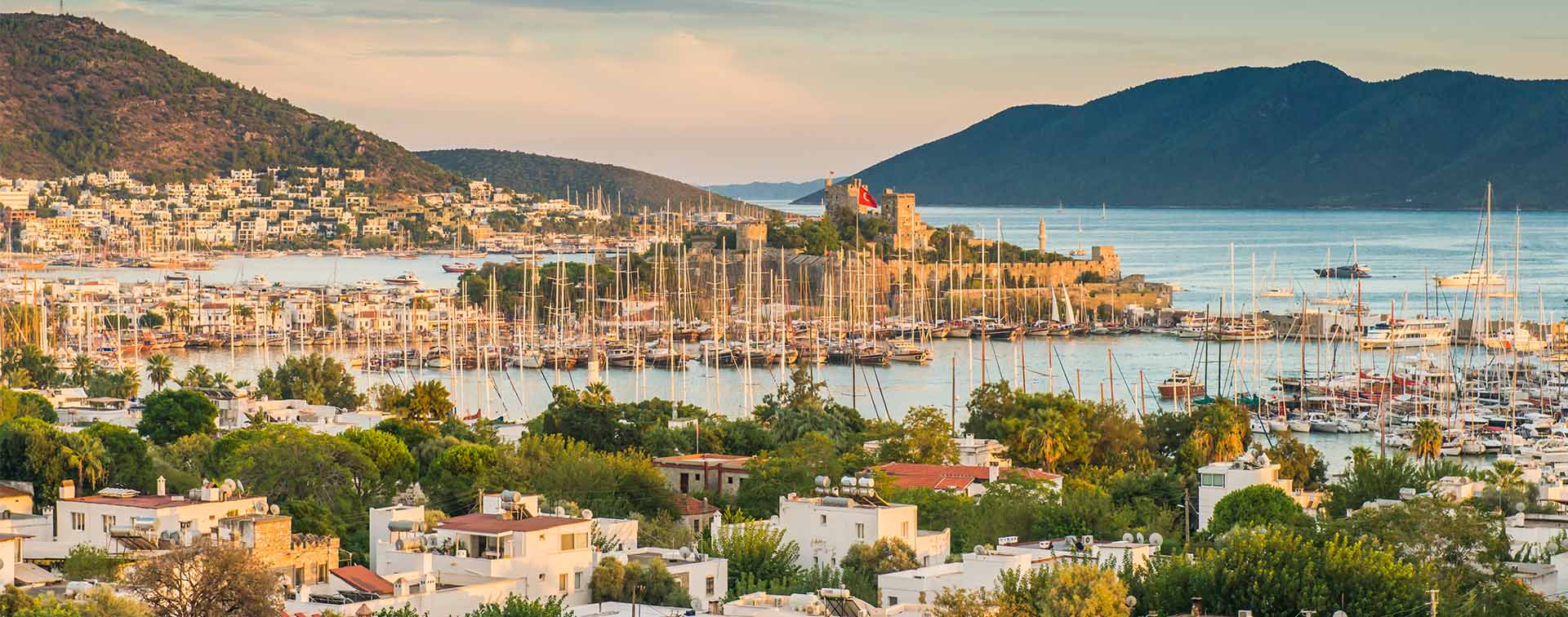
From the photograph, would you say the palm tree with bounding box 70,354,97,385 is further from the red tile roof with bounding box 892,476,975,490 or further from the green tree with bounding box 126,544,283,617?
the green tree with bounding box 126,544,283,617

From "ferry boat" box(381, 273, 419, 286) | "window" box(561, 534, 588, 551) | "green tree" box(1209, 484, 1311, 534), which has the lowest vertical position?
"ferry boat" box(381, 273, 419, 286)

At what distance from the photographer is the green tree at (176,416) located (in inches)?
1218

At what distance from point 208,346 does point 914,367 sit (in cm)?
2167

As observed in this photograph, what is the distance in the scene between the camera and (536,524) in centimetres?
1800

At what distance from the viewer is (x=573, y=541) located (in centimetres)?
1800

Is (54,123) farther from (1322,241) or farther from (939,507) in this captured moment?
(939,507)

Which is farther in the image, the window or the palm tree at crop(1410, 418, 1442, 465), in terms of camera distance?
the palm tree at crop(1410, 418, 1442, 465)

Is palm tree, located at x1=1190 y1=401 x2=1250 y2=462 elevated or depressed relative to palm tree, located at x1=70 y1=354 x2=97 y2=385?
elevated

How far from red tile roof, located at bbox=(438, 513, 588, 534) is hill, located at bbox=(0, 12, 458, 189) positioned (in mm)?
141981

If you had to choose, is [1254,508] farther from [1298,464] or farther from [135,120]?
[135,120]

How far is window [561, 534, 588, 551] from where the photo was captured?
17875 millimetres

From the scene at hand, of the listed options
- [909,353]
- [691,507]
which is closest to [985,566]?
[691,507]

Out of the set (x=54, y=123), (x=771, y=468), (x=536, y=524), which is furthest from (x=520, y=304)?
(x=54, y=123)

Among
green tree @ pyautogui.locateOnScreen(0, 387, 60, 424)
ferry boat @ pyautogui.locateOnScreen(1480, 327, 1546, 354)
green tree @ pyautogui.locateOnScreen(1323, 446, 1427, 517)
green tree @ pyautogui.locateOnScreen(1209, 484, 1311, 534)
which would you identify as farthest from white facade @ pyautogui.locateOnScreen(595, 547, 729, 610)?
ferry boat @ pyautogui.locateOnScreen(1480, 327, 1546, 354)
